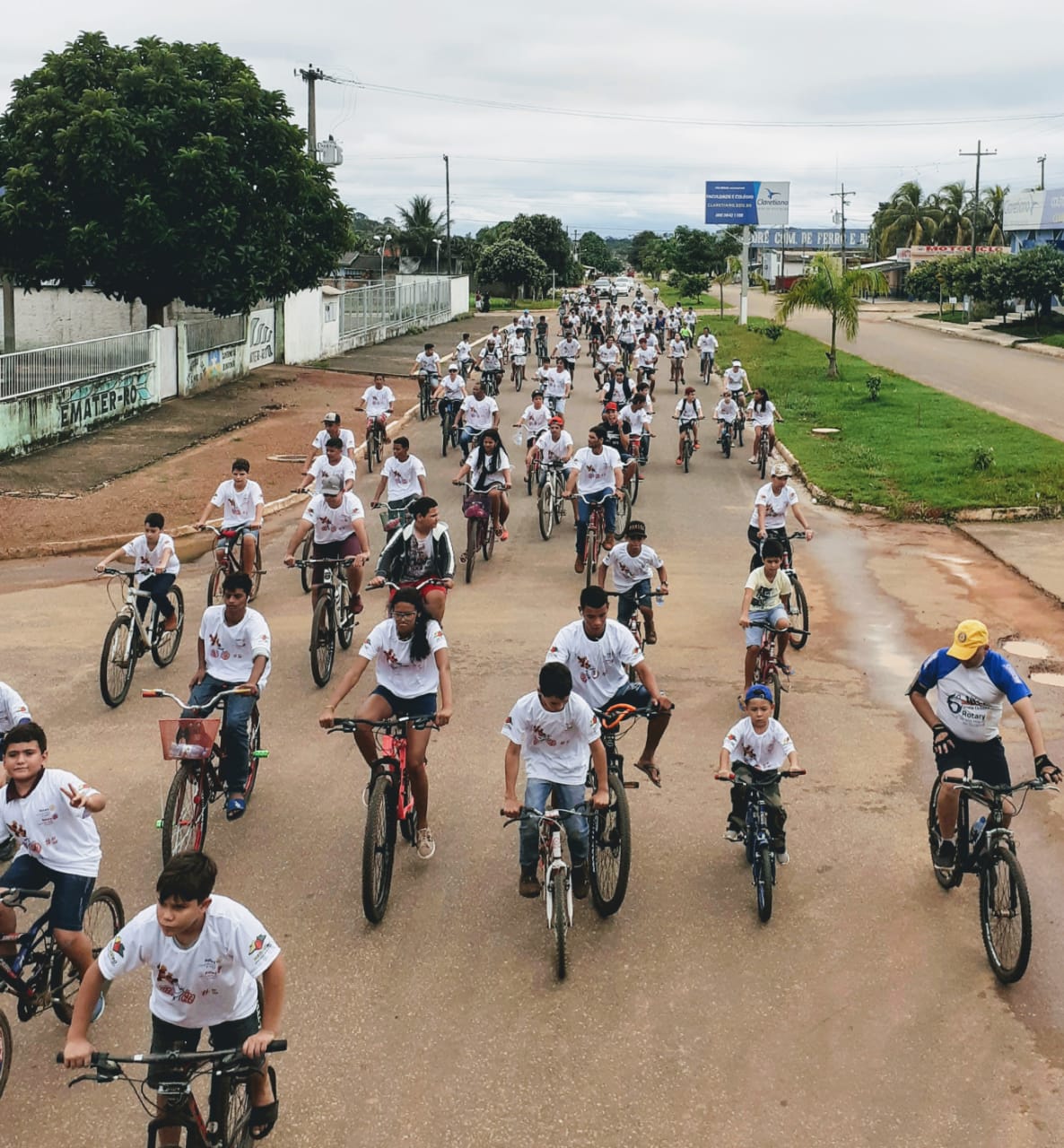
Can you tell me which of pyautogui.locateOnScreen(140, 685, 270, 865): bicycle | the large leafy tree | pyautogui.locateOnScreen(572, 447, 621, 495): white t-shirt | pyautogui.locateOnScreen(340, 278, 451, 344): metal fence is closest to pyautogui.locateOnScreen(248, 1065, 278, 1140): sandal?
pyautogui.locateOnScreen(140, 685, 270, 865): bicycle

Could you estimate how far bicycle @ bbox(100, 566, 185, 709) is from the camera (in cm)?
1061

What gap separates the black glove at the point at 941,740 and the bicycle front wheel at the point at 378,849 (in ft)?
10.5

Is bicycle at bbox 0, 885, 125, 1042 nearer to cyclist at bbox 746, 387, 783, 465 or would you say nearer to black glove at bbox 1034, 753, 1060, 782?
Result: black glove at bbox 1034, 753, 1060, 782

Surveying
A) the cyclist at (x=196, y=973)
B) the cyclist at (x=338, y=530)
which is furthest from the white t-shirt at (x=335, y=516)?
the cyclist at (x=196, y=973)

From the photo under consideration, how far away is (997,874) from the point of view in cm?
675

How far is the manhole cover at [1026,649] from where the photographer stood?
41.6ft

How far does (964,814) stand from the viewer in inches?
290

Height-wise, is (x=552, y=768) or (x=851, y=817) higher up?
(x=552, y=768)

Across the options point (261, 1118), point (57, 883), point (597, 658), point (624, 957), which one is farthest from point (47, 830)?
point (597, 658)

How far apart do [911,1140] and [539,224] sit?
291 feet

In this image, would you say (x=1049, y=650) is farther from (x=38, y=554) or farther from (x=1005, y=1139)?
(x=38, y=554)

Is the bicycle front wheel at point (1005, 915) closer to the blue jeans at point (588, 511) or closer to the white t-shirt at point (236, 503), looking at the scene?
the white t-shirt at point (236, 503)

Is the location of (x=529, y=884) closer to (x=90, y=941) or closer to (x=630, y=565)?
(x=90, y=941)

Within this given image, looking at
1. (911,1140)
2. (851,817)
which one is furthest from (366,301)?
(911,1140)
